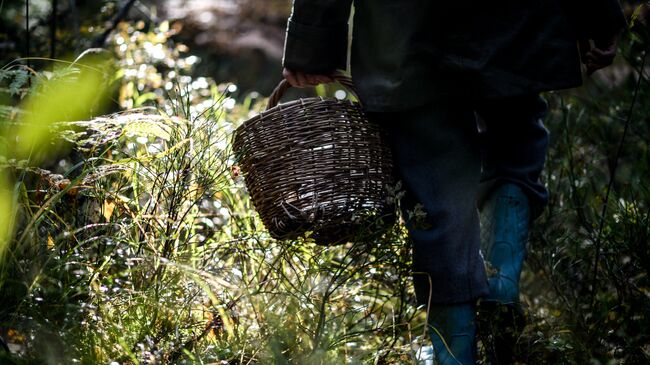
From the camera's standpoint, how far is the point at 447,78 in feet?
7.32

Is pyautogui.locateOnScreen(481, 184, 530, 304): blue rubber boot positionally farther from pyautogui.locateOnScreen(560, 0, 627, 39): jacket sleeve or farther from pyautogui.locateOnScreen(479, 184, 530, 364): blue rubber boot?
pyautogui.locateOnScreen(560, 0, 627, 39): jacket sleeve

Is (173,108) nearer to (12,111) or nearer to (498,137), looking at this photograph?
(12,111)

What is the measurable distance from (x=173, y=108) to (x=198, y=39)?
3.81 m

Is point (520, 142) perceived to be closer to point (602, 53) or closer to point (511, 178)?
point (511, 178)

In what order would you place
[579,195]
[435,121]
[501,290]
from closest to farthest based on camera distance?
[435,121]
[501,290]
[579,195]

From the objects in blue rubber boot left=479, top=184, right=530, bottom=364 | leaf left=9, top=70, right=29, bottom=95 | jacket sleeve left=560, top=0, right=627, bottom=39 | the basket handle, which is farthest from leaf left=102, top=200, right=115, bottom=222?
jacket sleeve left=560, top=0, right=627, bottom=39

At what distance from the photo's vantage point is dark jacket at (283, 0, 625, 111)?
2188 mm

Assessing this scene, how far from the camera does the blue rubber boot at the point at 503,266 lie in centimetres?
238

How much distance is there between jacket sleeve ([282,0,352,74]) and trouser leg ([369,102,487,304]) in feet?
0.74

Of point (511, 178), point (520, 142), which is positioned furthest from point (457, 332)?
point (520, 142)

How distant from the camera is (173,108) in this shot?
237 cm

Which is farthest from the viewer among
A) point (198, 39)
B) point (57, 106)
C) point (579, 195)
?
point (198, 39)

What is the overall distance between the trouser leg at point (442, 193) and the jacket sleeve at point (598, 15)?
1.60ft

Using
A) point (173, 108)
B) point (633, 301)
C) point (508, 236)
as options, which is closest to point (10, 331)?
point (173, 108)
